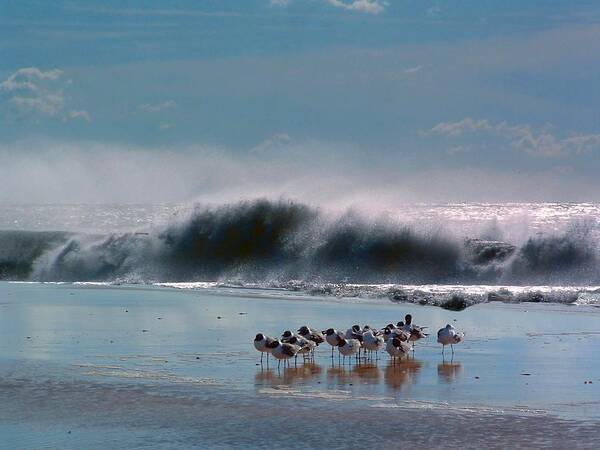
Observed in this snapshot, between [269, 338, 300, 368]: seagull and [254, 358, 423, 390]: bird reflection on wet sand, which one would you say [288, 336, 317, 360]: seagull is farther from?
[269, 338, 300, 368]: seagull

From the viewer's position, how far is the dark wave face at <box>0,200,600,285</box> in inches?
1458

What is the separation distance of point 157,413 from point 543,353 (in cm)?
711

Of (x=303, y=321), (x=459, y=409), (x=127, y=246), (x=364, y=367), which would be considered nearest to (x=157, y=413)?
(x=459, y=409)

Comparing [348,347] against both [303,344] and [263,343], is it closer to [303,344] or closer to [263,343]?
[303,344]

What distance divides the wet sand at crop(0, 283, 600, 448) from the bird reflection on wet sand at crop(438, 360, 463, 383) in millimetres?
15

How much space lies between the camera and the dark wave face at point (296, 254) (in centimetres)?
3703

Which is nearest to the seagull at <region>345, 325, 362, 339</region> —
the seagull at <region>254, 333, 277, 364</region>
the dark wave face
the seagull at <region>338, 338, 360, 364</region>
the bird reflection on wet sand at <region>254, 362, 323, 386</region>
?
the seagull at <region>338, 338, 360, 364</region>

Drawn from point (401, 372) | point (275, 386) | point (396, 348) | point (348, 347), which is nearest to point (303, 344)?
point (348, 347)

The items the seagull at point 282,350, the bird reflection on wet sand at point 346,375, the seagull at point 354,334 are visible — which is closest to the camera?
the bird reflection on wet sand at point 346,375

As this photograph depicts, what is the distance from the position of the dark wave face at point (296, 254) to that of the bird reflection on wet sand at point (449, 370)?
19.8 metres

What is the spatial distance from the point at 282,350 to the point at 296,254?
82.9 feet

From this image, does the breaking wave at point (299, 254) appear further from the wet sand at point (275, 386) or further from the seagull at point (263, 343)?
the seagull at point (263, 343)

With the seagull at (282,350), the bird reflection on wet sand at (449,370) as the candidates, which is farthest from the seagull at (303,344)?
the bird reflection on wet sand at (449,370)

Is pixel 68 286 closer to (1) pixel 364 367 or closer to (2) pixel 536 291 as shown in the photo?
(2) pixel 536 291
